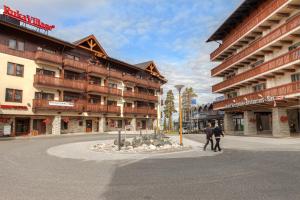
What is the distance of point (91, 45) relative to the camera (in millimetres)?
44906

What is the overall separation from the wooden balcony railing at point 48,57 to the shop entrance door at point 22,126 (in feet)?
26.7

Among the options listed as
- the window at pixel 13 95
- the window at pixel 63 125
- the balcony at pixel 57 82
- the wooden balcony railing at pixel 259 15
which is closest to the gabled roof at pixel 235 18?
the wooden balcony railing at pixel 259 15

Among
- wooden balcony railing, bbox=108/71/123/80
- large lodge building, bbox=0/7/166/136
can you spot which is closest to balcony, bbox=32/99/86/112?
large lodge building, bbox=0/7/166/136

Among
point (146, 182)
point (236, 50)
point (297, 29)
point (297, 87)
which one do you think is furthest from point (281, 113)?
point (146, 182)

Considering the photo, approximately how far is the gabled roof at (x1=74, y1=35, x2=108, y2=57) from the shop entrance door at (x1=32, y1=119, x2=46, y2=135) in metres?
13.3

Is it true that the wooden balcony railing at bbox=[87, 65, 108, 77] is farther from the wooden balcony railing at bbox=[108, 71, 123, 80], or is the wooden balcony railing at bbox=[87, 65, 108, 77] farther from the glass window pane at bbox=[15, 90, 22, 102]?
the glass window pane at bbox=[15, 90, 22, 102]

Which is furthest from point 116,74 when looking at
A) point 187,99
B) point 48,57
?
point 187,99

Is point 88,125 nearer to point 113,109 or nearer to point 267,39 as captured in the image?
point 113,109

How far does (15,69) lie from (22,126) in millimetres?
7273

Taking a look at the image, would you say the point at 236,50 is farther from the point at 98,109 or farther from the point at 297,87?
the point at 98,109

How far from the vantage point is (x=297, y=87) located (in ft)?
82.6

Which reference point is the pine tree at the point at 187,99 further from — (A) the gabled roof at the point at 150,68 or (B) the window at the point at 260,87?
(B) the window at the point at 260,87

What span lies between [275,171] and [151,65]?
5299 cm

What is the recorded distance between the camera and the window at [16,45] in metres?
32.7
